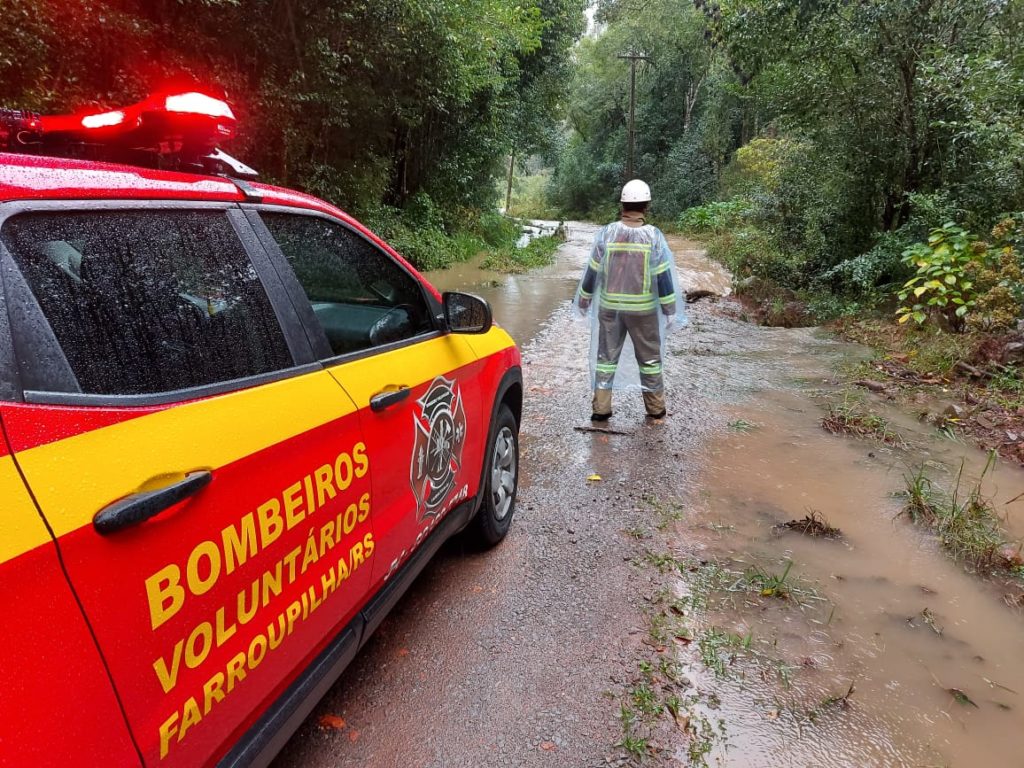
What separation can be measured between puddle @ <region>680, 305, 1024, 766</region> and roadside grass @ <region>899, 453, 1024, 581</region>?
0.32 ft

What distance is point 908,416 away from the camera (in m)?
5.37

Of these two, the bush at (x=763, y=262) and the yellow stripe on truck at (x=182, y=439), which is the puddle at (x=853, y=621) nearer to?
the yellow stripe on truck at (x=182, y=439)

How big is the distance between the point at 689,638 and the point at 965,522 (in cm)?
198

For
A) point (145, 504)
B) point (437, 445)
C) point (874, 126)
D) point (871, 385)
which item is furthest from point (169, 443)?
point (874, 126)

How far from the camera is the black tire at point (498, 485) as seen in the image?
3025mm

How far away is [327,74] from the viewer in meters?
9.47

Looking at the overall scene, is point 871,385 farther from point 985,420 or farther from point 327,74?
point 327,74

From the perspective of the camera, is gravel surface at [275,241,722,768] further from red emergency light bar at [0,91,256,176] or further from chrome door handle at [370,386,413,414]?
red emergency light bar at [0,91,256,176]

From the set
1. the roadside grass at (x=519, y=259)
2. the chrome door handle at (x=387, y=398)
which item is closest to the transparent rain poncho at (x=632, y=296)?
the chrome door handle at (x=387, y=398)

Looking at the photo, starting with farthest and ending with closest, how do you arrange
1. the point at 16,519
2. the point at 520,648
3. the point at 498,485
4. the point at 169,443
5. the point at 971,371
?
the point at 971,371
the point at 498,485
the point at 520,648
the point at 169,443
the point at 16,519

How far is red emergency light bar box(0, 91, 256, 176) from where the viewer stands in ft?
5.08

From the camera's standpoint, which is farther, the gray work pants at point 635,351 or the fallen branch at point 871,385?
the fallen branch at point 871,385

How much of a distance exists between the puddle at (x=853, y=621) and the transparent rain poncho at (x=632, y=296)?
957mm

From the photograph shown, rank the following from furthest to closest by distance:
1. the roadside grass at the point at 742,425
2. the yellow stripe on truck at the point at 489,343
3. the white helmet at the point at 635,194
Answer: the roadside grass at the point at 742,425, the white helmet at the point at 635,194, the yellow stripe on truck at the point at 489,343
